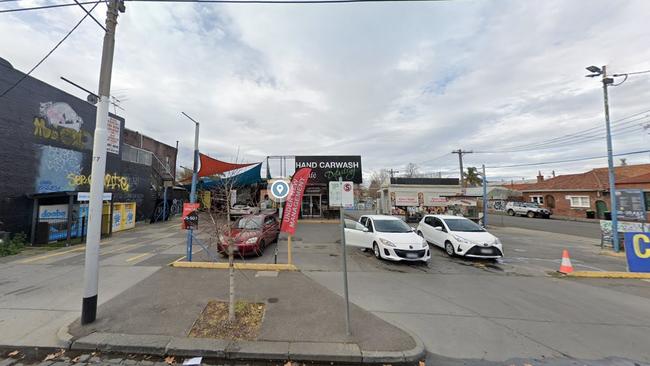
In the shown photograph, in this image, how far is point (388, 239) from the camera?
28.1 feet

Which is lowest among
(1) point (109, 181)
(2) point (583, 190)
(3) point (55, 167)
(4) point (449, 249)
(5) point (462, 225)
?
(4) point (449, 249)

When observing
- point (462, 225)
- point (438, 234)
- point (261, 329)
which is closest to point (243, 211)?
point (438, 234)

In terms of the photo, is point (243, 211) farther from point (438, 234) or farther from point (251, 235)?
point (438, 234)

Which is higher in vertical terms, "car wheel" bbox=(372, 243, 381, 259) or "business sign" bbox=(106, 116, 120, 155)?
"business sign" bbox=(106, 116, 120, 155)

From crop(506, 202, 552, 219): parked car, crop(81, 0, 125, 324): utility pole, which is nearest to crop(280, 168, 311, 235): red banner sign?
crop(81, 0, 125, 324): utility pole

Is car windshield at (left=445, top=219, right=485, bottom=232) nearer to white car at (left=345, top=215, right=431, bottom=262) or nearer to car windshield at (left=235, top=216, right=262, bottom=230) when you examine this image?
white car at (left=345, top=215, right=431, bottom=262)

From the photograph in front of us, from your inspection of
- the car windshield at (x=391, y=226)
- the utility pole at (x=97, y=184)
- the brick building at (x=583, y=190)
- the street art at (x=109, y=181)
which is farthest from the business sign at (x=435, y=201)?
the street art at (x=109, y=181)

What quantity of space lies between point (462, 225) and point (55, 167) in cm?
1948

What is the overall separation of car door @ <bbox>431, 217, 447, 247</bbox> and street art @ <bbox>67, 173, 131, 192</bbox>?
61.0 ft

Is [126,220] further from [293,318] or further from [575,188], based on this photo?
[575,188]

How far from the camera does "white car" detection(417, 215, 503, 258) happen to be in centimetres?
873

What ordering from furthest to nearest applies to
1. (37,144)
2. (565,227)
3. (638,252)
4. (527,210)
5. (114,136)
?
(527,210) < (565,227) < (114,136) < (37,144) < (638,252)

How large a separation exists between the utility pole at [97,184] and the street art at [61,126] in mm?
11989

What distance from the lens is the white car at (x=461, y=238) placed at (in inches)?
344
